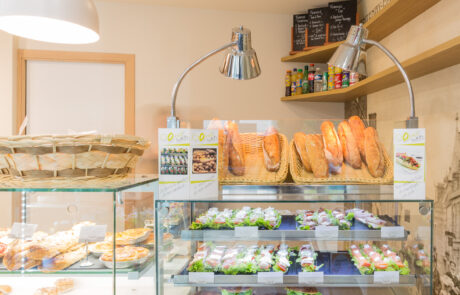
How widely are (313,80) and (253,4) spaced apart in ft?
3.03

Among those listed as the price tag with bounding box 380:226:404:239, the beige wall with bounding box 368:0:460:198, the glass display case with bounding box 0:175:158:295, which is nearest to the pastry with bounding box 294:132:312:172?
the price tag with bounding box 380:226:404:239

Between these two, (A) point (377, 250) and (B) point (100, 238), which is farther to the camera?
(A) point (377, 250)

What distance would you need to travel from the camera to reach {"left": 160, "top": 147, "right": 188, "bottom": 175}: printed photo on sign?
3.60 ft

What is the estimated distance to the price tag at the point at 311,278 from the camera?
3.63 feet

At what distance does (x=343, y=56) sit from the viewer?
129cm

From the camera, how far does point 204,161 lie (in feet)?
3.67

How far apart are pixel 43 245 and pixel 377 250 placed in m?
1.12

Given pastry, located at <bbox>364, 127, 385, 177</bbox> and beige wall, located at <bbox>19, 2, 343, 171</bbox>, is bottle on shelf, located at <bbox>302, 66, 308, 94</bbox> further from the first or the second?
pastry, located at <bbox>364, 127, 385, 177</bbox>

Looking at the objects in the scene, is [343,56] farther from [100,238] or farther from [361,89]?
[361,89]

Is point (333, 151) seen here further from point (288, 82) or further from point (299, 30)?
point (299, 30)

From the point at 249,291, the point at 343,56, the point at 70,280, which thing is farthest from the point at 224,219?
the point at 343,56

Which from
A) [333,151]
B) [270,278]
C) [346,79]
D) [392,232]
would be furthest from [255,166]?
[346,79]

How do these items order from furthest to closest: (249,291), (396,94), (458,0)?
(396,94) → (458,0) → (249,291)

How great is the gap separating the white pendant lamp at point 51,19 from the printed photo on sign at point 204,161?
1.95 feet
